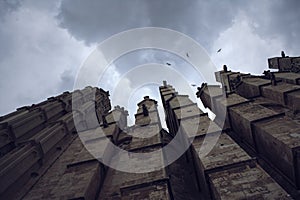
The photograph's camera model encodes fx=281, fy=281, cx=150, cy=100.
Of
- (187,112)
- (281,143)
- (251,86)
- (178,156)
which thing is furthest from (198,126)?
(251,86)

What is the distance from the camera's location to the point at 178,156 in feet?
42.0

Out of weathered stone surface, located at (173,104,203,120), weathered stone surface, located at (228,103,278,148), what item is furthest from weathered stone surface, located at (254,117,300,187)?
weathered stone surface, located at (173,104,203,120)

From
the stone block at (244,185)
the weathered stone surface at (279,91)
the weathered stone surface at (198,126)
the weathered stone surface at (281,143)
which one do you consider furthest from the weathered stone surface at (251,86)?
the stone block at (244,185)

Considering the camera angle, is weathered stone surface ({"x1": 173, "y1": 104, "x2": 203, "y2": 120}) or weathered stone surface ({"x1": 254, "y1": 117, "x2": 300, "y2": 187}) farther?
weathered stone surface ({"x1": 173, "y1": 104, "x2": 203, "y2": 120})

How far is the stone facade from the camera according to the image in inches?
285

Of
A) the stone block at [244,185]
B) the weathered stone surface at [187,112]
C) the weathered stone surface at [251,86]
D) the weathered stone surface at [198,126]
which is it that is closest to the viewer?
the stone block at [244,185]

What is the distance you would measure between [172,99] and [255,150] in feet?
30.3

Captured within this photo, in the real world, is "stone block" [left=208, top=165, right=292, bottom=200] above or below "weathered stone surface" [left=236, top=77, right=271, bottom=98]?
below

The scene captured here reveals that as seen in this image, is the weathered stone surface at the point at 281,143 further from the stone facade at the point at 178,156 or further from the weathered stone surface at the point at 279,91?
the weathered stone surface at the point at 279,91

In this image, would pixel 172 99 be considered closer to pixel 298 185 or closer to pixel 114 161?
pixel 114 161

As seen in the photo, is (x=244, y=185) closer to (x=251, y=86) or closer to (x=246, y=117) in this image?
(x=246, y=117)

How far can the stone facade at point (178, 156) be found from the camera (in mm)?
7238

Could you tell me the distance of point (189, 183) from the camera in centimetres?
1056

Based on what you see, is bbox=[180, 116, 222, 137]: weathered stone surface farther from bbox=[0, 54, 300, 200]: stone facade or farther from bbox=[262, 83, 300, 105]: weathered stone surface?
bbox=[262, 83, 300, 105]: weathered stone surface
